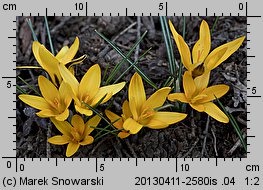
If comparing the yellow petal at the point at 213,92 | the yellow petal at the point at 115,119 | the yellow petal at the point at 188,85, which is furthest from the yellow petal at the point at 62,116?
the yellow petal at the point at 213,92

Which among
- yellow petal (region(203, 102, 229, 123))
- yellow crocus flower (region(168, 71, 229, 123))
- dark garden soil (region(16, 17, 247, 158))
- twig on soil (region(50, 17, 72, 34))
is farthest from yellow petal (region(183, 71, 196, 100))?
twig on soil (region(50, 17, 72, 34))

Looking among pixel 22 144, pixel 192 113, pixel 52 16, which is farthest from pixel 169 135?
pixel 52 16

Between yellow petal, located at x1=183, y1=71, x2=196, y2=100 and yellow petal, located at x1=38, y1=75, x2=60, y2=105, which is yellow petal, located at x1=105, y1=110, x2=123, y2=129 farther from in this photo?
yellow petal, located at x1=183, y1=71, x2=196, y2=100

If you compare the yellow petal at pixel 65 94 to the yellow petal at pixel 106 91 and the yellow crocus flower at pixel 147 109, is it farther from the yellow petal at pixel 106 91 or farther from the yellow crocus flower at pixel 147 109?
the yellow crocus flower at pixel 147 109

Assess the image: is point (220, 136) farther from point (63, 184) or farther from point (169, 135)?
point (63, 184)

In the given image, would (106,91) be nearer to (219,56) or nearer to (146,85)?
(146,85)

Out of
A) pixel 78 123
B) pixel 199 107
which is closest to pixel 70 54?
pixel 78 123
